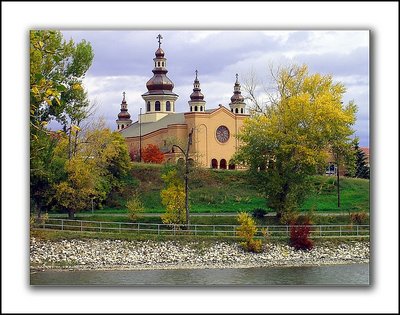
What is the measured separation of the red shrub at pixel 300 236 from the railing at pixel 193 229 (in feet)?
0.37

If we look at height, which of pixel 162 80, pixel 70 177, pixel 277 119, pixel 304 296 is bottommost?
pixel 304 296

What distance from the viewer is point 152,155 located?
106ft

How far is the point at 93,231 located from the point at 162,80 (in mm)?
20413

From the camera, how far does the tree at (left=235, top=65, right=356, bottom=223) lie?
69.9 ft

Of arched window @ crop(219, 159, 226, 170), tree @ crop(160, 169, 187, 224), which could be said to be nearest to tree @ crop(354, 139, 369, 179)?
tree @ crop(160, 169, 187, 224)

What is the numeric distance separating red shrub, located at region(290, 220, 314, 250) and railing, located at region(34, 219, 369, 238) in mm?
111

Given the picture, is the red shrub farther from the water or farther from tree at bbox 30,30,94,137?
tree at bbox 30,30,94,137

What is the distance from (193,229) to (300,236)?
249cm

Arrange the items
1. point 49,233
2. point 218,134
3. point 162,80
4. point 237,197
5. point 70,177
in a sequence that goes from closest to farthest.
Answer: point 49,233 → point 70,177 → point 237,197 → point 218,134 → point 162,80

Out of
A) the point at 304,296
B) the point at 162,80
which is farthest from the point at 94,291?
the point at 162,80

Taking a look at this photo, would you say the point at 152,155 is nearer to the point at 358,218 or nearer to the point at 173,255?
the point at 358,218

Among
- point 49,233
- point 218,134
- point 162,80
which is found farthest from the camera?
point 162,80

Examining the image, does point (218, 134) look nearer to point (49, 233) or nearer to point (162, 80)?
point (162, 80)

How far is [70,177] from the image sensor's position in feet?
66.6
